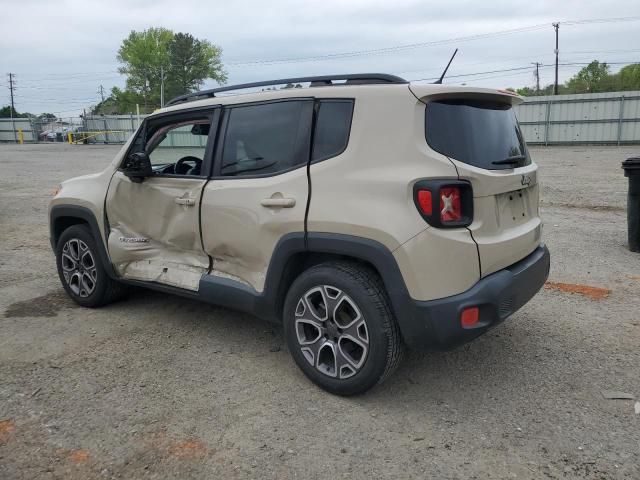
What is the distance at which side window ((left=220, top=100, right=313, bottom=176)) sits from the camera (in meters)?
3.32

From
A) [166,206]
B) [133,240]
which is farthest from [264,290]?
[133,240]

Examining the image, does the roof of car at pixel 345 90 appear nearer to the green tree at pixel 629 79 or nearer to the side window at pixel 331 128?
the side window at pixel 331 128

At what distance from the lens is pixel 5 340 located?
4059 mm

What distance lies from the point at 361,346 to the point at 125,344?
6.44 feet

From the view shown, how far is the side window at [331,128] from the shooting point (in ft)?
10.3

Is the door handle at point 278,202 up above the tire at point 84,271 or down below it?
above

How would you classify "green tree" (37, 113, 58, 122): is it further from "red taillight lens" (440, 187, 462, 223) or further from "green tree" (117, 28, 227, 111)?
"red taillight lens" (440, 187, 462, 223)

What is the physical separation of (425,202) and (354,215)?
40 cm

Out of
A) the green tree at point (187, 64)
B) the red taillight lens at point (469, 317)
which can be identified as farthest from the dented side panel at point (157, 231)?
the green tree at point (187, 64)

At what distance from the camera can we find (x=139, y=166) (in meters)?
4.06

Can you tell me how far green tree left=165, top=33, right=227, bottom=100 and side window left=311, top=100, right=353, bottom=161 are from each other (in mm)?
85896

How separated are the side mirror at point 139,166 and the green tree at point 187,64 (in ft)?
278

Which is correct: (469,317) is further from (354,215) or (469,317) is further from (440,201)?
(354,215)

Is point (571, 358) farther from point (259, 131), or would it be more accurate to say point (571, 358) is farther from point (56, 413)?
point (56, 413)
